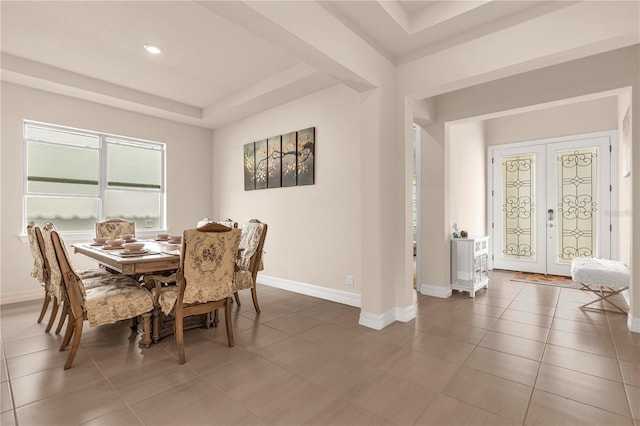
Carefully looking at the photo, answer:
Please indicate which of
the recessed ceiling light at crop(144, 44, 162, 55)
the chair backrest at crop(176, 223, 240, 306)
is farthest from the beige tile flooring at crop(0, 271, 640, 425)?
the recessed ceiling light at crop(144, 44, 162, 55)

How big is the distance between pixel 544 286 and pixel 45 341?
20.6 ft

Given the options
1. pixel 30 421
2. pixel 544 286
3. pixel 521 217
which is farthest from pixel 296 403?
pixel 521 217

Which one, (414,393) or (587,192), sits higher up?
(587,192)

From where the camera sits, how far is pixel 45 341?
2.77 metres

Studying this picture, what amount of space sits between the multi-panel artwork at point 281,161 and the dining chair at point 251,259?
1.15 m

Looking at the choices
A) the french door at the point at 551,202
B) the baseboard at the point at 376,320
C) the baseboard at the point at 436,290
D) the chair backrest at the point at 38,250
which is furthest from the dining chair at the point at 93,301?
the french door at the point at 551,202

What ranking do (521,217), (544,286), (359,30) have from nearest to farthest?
(359,30) < (544,286) < (521,217)

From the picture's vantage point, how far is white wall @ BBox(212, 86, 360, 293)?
3.94 m

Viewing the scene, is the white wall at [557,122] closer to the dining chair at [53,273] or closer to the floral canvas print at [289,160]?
the floral canvas print at [289,160]

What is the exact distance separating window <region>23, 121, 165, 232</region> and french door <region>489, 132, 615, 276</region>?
6548 millimetres

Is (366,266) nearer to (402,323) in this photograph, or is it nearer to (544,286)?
(402,323)

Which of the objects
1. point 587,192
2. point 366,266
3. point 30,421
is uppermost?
point 587,192

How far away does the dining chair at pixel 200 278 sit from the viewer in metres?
2.40

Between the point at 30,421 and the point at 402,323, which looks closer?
the point at 30,421
